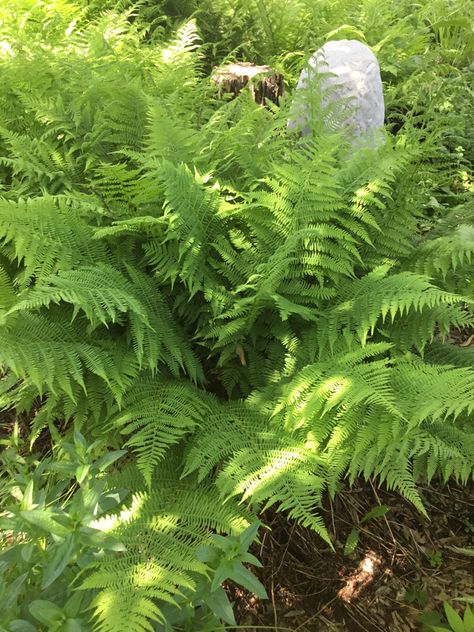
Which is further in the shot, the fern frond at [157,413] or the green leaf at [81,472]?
the fern frond at [157,413]

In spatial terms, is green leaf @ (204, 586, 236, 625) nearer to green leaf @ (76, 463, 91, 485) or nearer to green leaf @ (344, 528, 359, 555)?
green leaf @ (76, 463, 91, 485)

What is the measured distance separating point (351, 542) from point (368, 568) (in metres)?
0.13

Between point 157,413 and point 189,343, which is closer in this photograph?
point 157,413

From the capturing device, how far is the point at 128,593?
126 centimetres

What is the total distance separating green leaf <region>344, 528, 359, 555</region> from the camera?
1.94 meters

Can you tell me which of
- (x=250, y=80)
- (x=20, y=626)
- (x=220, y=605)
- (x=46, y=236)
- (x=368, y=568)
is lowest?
(x=368, y=568)

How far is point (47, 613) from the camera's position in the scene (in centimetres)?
107

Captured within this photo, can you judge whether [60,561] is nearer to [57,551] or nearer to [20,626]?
[57,551]

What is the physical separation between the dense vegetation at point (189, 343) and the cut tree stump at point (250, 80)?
2.79 ft

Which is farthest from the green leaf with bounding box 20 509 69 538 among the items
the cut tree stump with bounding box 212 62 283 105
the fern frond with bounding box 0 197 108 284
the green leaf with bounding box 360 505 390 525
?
the cut tree stump with bounding box 212 62 283 105

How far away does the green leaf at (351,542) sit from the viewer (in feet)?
6.37

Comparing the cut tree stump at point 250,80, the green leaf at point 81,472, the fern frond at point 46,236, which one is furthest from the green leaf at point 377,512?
the cut tree stump at point 250,80

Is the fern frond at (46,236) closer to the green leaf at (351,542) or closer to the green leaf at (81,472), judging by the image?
the green leaf at (81,472)

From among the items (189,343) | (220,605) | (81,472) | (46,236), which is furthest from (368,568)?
(46,236)
